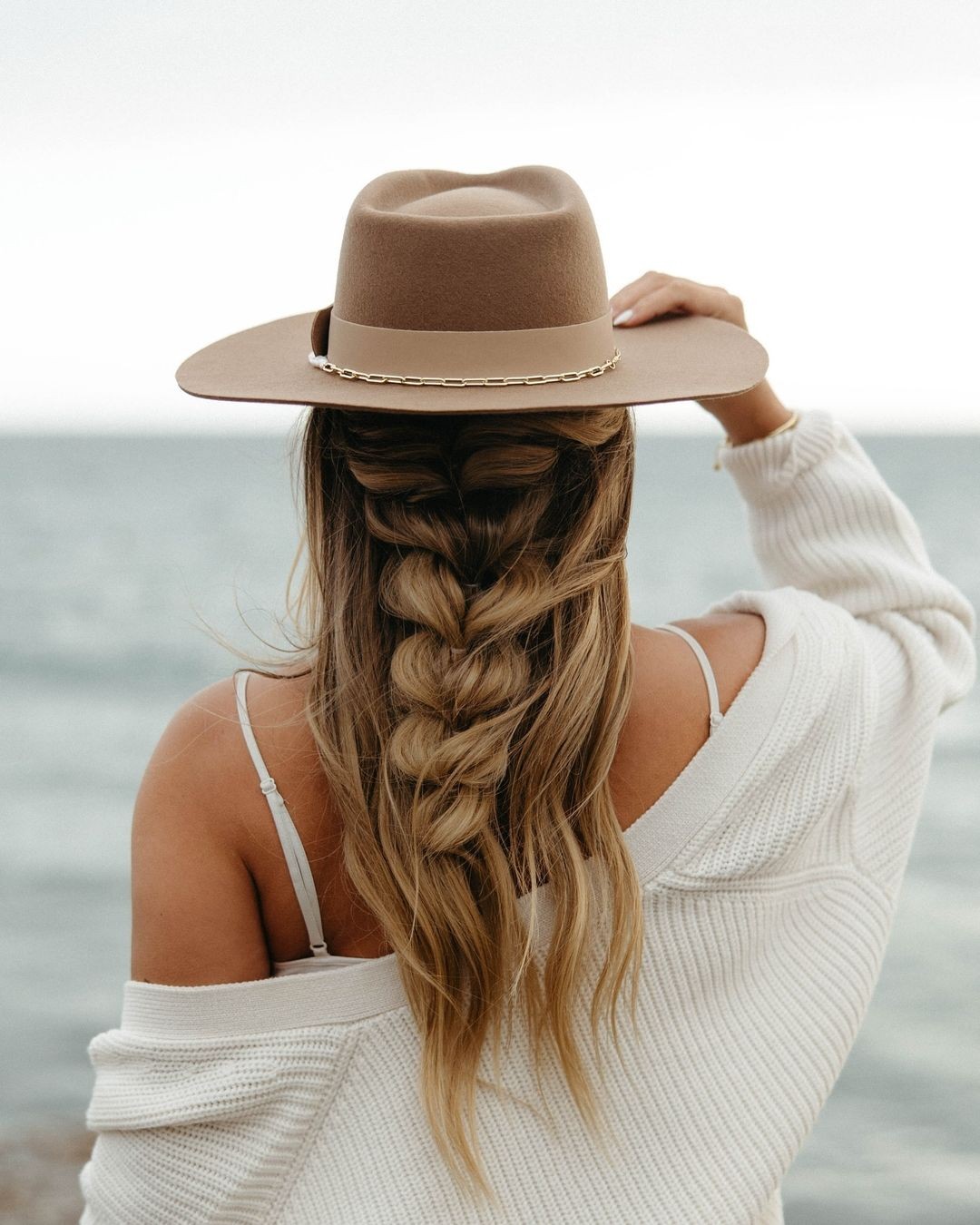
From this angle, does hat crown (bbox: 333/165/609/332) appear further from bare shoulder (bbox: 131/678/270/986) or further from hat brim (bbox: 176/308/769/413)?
bare shoulder (bbox: 131/678/270/986)

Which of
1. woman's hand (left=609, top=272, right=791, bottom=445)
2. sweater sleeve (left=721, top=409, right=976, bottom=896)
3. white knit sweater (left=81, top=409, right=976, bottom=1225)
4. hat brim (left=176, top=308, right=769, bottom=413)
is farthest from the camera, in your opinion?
woman's hand (left=609, top=272, right=791, bottom=445)

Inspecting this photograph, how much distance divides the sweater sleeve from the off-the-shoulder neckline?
0.56 feet

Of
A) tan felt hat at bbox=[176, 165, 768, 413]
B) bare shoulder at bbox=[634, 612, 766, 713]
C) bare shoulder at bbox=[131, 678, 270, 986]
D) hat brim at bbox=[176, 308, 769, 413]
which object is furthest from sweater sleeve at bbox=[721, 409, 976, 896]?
bare shoulder at bbox=[131, 678, 270, 986]

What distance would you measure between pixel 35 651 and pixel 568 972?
14.9 meters

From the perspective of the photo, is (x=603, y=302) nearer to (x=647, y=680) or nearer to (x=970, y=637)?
(x=647, y=680)

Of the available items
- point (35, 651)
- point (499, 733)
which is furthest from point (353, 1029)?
point (35, 651)

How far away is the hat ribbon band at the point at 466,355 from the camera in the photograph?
3.87 feet

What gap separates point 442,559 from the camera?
1.18 metres

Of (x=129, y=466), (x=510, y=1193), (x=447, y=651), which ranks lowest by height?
(x=129, y=466)

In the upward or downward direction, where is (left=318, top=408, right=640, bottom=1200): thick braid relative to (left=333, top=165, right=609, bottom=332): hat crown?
downward

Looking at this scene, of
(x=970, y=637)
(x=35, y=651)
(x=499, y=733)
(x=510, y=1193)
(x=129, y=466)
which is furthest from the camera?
(x=129, y=466)

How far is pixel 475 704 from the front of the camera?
1.16 metres

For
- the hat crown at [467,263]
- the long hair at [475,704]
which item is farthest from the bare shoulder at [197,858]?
the hat crown at [467,263]

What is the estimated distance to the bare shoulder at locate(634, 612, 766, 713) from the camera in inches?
50.2
